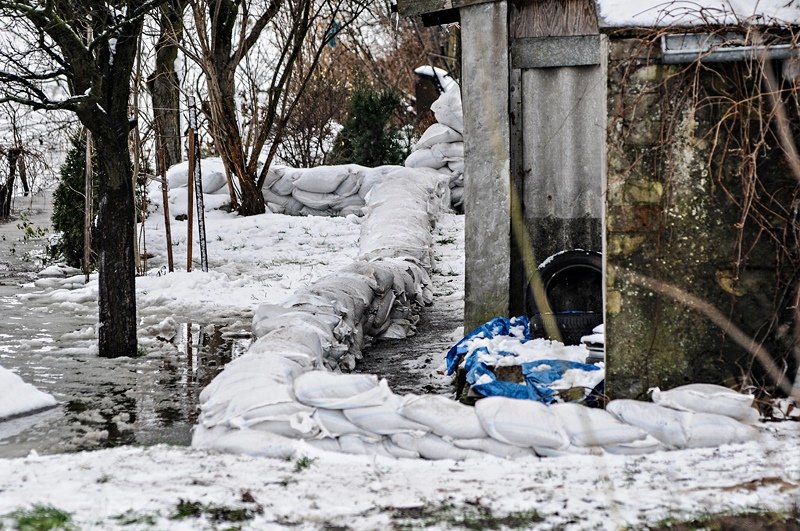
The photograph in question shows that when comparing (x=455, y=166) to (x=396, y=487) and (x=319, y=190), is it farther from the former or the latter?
(x=396, y=487)

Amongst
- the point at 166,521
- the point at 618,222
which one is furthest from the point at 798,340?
the point at 166,521

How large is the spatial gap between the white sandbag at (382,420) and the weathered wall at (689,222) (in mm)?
1138

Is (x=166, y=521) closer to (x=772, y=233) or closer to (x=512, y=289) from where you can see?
(x=772, y=233)

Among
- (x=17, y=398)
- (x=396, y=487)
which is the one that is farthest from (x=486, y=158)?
(x=396, y=487)

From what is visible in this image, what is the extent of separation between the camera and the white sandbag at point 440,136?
16.2 m

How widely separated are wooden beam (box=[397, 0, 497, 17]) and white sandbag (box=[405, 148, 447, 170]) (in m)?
9.17

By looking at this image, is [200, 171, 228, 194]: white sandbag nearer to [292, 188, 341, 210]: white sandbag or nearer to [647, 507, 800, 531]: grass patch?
[292, 188, 341, 210]: white sandbag

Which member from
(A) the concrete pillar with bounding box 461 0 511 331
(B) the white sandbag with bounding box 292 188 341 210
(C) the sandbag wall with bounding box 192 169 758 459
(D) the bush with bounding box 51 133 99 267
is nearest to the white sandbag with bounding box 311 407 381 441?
(C) the sandbag wall with bounding box 192 169 758 459

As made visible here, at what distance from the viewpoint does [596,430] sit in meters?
4.27

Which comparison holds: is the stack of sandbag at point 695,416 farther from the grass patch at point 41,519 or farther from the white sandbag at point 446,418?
the grass patch at point 41,519

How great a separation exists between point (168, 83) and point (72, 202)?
16.4 ft

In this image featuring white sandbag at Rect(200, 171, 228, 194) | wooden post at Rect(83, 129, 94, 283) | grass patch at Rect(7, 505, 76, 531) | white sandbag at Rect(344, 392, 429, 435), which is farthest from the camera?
white sandbag at Rect(200, 171, 228, 194)

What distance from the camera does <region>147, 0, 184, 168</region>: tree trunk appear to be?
42.9ft

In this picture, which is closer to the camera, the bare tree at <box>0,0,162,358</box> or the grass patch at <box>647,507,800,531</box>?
the grass patch at <box>647,507,800,531</box>
